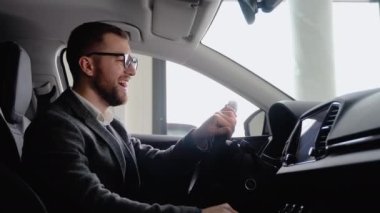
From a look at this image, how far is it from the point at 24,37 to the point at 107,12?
0.40 m

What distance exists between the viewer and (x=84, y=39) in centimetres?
169

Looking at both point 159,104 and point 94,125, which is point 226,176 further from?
point 159,104

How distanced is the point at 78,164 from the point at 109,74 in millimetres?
475

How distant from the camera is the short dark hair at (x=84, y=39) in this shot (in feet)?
5.52

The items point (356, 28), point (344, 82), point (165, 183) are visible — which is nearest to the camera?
point (165, 183)

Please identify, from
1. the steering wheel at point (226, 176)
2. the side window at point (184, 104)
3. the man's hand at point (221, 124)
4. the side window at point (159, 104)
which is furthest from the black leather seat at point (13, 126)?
the side window at point (159, 104)

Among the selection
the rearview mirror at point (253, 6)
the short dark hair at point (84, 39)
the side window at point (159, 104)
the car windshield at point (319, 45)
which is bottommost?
the side window at point (159, 104)

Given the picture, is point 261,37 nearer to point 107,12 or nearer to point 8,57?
point 107,12

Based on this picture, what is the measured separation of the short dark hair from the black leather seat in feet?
0.57

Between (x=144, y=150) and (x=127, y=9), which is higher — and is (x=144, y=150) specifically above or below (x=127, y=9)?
below

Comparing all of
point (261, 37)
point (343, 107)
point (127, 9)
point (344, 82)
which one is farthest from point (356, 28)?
point (343, 107)

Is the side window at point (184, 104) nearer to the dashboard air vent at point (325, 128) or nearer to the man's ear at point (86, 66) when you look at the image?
the man's ear at point (86, 66)

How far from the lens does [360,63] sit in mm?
4332

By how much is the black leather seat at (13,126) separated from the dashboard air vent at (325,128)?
73 cm
